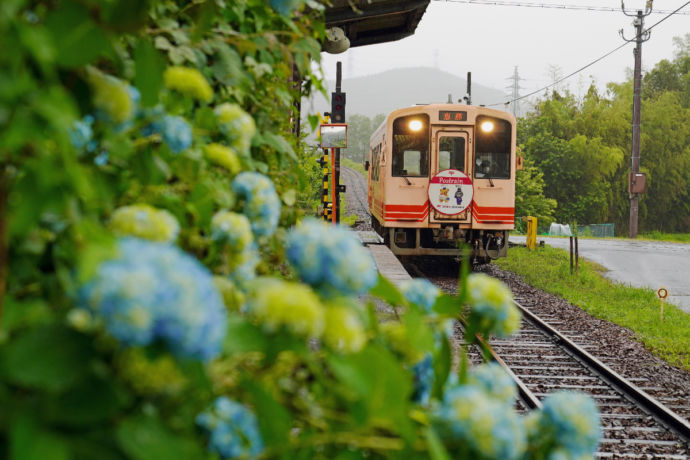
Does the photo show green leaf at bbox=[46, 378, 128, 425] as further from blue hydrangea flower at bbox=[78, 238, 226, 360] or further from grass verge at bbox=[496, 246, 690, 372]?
grass verge at bbox=[496, 246, 690, 372]

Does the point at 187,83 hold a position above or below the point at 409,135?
below

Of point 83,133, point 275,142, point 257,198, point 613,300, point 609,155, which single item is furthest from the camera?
point 609,155

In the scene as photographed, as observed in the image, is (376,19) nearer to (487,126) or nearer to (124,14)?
(487,126)

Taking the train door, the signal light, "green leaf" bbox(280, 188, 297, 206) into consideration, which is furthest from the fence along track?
the signal light

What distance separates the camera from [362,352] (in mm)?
679

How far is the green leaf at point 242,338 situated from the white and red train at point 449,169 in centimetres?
982

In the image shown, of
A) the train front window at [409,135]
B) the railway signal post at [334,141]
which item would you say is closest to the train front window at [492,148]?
the train front window at [409,135]

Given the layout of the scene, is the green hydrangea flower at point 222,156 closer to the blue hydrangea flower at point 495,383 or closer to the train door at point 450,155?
the blue hydrangea flower at point 495,383

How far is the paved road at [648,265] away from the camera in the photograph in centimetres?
1185

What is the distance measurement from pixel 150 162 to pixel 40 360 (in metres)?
0.43

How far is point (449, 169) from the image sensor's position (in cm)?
1037

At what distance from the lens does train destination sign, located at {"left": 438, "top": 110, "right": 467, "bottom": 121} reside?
1035cm

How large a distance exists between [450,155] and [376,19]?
149 inches

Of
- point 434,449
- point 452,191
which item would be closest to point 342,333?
point 434,449
